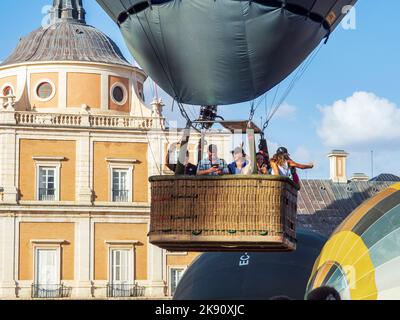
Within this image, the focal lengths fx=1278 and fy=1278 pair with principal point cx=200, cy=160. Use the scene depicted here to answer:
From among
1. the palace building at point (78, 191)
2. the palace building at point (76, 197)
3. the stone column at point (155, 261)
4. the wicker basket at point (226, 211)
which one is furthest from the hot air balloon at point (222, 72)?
the stone column at point (155, 261)

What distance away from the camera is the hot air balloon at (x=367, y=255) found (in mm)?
16875

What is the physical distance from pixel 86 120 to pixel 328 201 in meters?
10.7

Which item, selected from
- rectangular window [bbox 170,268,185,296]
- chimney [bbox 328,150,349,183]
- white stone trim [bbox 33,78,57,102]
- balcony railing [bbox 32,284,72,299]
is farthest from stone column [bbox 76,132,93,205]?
chimney [bbox 328,150,349,183]

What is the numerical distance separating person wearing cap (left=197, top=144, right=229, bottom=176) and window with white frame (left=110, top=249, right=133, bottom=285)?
1393 inches

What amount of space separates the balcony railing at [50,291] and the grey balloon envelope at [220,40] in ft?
108

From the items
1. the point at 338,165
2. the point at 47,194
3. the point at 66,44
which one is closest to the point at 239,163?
the point at 47,194

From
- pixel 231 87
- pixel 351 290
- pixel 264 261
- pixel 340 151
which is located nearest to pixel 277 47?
pixel 231 87

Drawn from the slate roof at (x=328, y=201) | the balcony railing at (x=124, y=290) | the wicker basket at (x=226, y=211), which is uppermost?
the slate roof at (x=328, y=201)

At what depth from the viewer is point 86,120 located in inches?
1961

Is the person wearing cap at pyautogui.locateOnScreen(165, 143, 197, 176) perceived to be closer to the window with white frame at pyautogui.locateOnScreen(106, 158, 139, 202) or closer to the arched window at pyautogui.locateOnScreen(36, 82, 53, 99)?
the window with white frame at pyautogui.locateOnScreen(106, 158, 139, 202)

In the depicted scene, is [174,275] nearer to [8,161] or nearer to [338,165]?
[8,161]

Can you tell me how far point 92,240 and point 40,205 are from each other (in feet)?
7.95

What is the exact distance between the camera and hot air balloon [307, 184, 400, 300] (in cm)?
1688

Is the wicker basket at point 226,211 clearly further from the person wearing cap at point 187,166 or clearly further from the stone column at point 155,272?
the stone column at point 155,272
